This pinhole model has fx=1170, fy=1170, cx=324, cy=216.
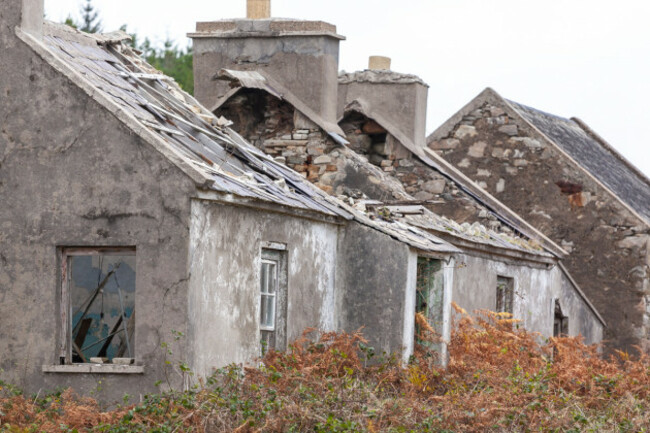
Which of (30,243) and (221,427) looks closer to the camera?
(221,427)

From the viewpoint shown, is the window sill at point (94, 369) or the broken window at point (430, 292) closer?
the window sill at point (94, 369)

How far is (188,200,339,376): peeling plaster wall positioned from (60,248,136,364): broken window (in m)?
1.05

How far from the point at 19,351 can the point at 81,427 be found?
1.63 meters

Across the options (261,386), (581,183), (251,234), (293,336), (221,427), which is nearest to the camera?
(221,427)

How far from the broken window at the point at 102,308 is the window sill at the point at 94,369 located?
1.76ft

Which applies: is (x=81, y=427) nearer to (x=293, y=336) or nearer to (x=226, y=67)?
(x=293, y=336)

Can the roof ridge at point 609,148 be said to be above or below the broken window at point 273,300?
above

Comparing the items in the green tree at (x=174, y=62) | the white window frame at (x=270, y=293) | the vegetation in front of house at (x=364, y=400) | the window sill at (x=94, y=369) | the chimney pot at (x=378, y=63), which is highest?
the green tree at (x=174, y=62)

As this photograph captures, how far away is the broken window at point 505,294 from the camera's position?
2025 centimetres

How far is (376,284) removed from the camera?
15227mm

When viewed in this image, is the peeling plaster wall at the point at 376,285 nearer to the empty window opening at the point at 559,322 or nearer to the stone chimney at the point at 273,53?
the stone chimney at the point at 273,53

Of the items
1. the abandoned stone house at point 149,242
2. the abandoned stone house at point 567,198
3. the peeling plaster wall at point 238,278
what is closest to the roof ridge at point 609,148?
the abandoned stone house at point 567,198

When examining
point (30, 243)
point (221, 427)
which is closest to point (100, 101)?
point (30, 243)

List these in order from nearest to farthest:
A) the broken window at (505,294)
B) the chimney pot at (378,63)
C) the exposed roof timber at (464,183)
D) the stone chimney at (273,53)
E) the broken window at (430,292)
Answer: the broken window at (430,292) → the broken window at (505,294) → the stone chimney at (273,53) → the exposed roof timber at (464,183) → the chimney pot at (378,63)
